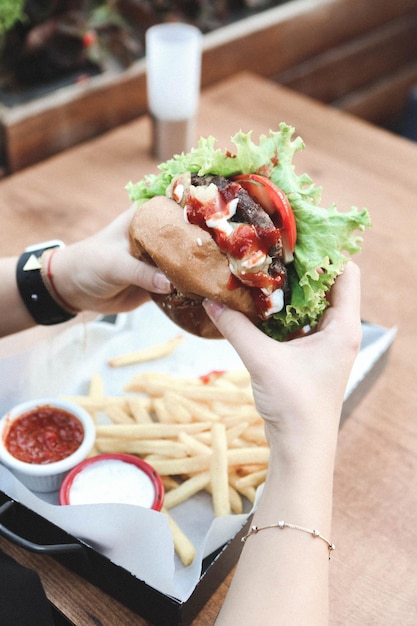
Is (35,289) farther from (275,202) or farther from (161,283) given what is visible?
(275,202)

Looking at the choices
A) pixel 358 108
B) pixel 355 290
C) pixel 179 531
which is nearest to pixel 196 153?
pixel 355 290

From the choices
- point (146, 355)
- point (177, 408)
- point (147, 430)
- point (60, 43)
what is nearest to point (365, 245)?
point (146, 355)

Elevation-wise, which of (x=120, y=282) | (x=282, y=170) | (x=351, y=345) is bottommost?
(x=120, y=282)

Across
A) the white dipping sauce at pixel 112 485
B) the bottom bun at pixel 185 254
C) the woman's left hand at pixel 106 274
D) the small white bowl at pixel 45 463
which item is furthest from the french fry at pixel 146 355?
the bottom bun at pixel 185 254

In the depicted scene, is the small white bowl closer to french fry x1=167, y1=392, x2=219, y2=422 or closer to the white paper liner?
the white paper liner

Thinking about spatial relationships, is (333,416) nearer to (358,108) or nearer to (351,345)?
(351,345)
